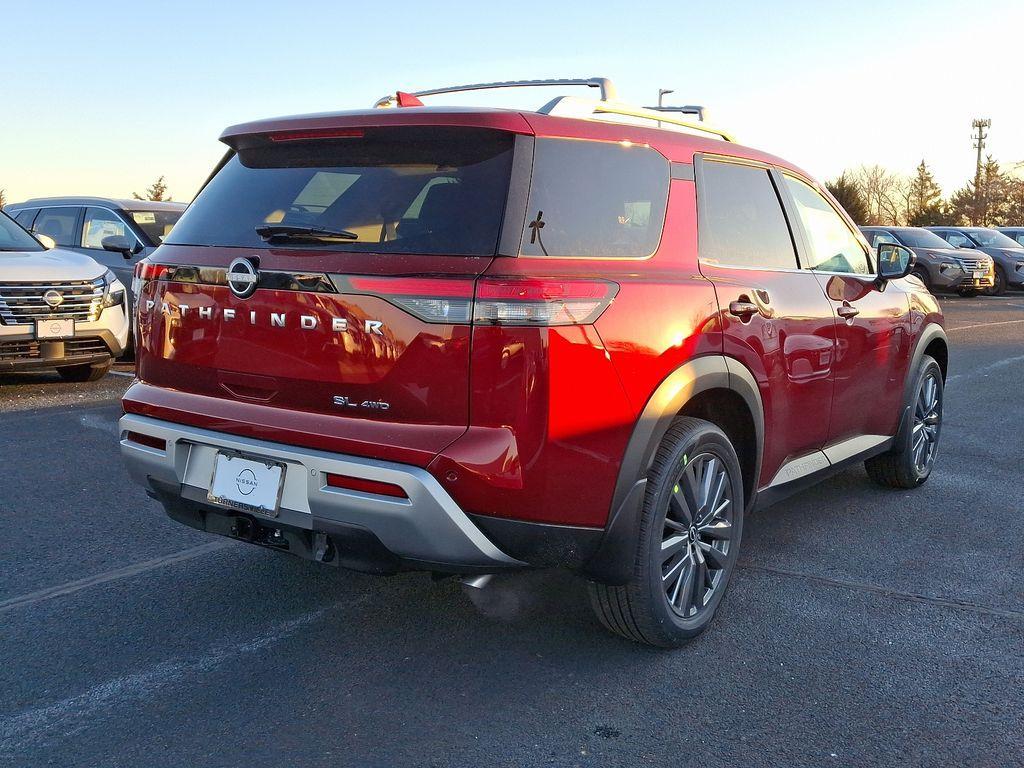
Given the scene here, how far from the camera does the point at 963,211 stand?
80438 millimetres

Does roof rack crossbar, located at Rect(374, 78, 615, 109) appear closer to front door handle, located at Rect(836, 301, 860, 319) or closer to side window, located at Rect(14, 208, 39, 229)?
front door handle, located at Rect(836, 301, 860, 319)

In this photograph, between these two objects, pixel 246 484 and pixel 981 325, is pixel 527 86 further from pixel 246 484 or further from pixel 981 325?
pixel 981 325

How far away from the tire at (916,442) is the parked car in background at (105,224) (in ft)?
25.6

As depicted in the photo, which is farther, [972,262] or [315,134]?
[972,262]

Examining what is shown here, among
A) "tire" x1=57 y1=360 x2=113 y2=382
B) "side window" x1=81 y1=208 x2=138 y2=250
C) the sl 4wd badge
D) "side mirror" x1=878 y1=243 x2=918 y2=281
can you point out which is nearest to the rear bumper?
the sl 4wd badge

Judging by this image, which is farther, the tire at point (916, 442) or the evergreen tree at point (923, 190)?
the evergreen tree at point (923, 190)

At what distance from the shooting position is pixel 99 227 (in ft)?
37.3

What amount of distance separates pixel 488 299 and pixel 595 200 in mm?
610

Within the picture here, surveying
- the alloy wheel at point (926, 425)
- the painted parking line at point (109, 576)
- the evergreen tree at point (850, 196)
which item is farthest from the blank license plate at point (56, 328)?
the evergreen tree at point (850, 196)

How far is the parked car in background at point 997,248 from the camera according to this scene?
25.6 meters

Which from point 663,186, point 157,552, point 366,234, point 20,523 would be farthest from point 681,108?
point 20,523

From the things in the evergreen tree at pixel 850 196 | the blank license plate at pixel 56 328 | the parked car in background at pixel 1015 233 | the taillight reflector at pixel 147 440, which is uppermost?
the evergreen tree at pixel 850 196

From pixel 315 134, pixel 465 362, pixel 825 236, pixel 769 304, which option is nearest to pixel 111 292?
pixel 315 134

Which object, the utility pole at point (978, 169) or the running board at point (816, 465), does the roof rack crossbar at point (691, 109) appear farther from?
the utility pole at point (978, 169)
